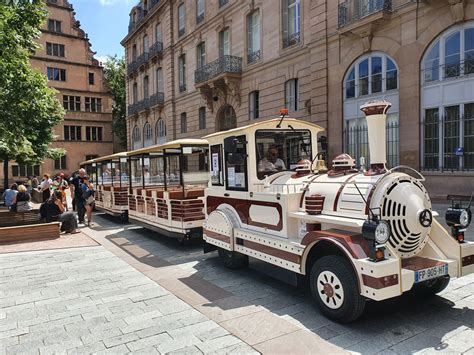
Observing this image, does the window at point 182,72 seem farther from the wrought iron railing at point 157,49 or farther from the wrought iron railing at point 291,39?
the wrought iron railing at point 291,39

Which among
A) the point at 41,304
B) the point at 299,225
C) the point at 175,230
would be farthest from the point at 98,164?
the point at 299,225

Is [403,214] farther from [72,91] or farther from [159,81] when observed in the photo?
[72,91]

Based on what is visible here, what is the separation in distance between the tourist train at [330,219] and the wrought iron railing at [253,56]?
A: 51.5ft

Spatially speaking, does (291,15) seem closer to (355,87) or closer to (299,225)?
(355,87)

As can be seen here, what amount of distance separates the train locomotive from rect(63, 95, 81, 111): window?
4350cm

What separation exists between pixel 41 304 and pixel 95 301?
0.76 m

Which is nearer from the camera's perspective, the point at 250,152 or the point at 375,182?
the point at 375,182

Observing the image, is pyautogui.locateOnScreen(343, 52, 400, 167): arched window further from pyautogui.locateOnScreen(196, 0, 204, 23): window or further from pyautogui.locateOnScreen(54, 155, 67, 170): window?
pyautogui.locateOnScreen(54, 155, 67, 170): window

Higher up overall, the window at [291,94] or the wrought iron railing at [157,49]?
the wrought iron railing at [157,49]

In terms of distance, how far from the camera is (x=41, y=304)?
5.66 metres

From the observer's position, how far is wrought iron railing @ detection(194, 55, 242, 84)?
2292 centimetres

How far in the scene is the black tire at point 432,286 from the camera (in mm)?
→ 5215

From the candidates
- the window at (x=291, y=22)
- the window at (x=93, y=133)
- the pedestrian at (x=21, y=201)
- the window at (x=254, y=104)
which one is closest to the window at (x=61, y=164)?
the window at (x=93, y=133)

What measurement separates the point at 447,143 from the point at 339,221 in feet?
35.0
